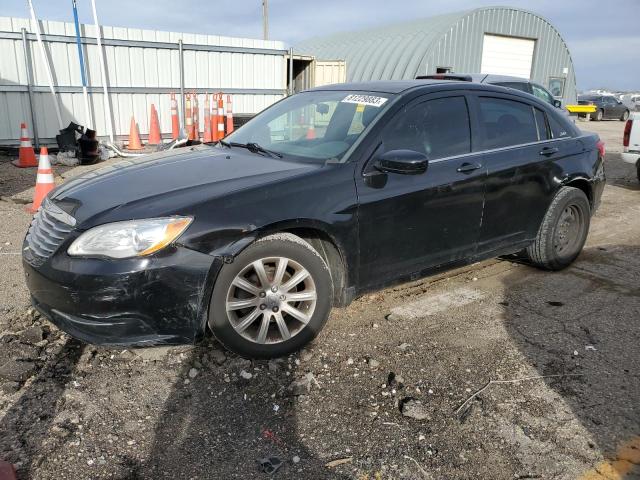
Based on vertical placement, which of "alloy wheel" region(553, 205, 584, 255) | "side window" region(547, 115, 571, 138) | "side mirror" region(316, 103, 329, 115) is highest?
"side mirror" region(316, 103, 329, 115)

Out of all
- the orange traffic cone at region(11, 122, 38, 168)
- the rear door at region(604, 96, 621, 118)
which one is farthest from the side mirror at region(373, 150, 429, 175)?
the rear door at region(604, 96, 621, 118)

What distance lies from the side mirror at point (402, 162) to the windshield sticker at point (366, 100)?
0.51 metres

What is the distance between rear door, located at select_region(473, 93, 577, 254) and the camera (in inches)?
161

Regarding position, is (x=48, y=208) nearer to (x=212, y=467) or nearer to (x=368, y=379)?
(x=212, y=467)

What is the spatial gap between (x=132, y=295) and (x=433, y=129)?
234 centimetres

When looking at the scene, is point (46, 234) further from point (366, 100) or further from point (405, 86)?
point (405, 86)

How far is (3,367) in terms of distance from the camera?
3033 mm

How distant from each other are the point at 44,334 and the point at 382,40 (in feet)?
88.1

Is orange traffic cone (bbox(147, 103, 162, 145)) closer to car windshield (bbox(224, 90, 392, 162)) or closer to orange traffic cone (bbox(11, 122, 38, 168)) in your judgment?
orange traffic cone (bbox(11, 122, 38, 168))

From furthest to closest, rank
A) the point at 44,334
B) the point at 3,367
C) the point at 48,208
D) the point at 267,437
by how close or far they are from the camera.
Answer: the point at 44,334 < the point at 48,208 < the point at 3,367 < the point at 267,437

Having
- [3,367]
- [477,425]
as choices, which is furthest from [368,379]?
[3,367]

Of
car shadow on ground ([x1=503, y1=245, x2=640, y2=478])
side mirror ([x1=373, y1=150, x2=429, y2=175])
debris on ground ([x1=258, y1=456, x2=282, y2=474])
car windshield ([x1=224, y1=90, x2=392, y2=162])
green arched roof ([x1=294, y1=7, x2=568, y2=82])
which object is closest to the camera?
debris on ground ([x1=258, y1=456, x2=282, y2=474])

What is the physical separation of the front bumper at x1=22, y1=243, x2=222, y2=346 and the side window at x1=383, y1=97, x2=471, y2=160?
1555 mm

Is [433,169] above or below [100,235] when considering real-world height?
above
